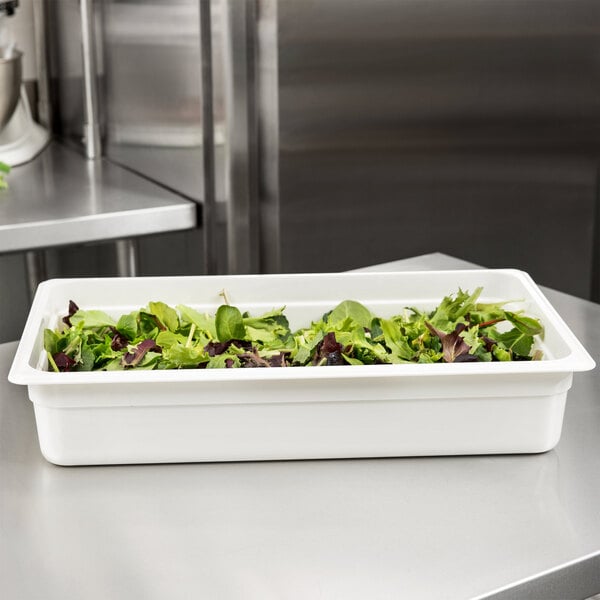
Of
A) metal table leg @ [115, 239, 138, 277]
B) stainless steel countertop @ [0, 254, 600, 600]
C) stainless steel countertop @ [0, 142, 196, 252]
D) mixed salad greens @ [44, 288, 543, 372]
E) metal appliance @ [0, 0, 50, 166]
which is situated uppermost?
metal appliance @ [0, 0, 50, 166]

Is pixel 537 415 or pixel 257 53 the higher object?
pixel 257 53

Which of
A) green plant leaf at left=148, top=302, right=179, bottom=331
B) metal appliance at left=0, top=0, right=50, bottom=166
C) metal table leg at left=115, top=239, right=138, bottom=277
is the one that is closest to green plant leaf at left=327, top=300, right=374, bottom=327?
green plant leaf at left=148, top=302, right=179, bottom=331

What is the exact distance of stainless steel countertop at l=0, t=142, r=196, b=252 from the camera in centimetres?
166

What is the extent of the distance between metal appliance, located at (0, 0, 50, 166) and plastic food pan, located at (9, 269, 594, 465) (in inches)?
51.9

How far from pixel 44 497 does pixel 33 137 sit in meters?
1.56

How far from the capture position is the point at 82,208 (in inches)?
69.0

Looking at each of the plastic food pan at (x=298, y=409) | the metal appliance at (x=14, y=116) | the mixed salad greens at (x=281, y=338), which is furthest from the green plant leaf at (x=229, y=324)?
the metal appliance at (x=14, y=116)

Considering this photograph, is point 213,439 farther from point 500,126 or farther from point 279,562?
point 500,126

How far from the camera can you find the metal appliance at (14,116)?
2.01 metres

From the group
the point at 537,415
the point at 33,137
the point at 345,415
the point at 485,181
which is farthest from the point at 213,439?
the point at 33,137

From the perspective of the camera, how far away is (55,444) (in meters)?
0.79

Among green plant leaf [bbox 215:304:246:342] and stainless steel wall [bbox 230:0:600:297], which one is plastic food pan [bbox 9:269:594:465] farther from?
stainless steel wall [bbox 230:0:600:297]

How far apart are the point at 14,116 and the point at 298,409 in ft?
5.10

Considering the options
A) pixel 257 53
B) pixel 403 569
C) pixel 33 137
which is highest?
pixel 257 53
